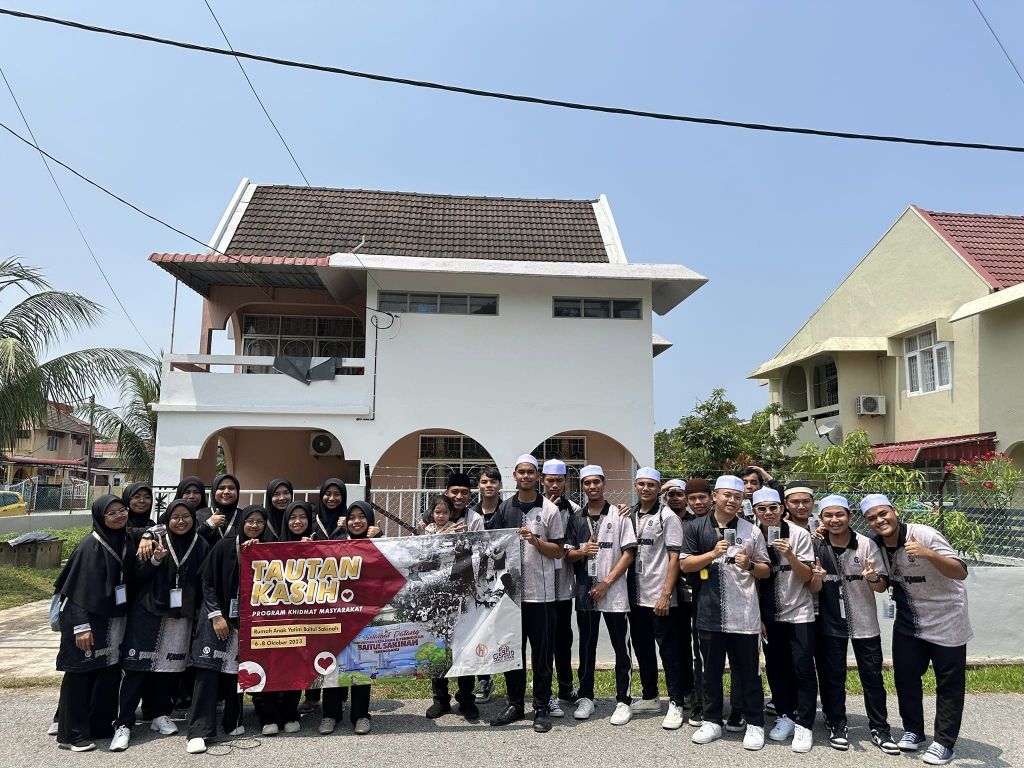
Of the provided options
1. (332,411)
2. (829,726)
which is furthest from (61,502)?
(829,726)

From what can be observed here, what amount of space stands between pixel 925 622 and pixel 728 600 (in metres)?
1.21

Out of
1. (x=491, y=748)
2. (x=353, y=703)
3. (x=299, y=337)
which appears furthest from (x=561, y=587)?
(x=299, y=337)

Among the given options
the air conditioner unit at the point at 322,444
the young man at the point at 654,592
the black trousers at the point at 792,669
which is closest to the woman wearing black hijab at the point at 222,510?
the young man at the point at 654,592

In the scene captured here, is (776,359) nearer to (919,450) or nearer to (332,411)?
(919,450)

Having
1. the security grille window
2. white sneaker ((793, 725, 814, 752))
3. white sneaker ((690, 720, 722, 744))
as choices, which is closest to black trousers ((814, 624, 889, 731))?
white sneaker ((793, 725, 814, 752))

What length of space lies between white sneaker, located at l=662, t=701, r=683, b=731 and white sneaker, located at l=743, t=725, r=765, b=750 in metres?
0.48

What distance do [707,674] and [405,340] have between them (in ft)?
24.5

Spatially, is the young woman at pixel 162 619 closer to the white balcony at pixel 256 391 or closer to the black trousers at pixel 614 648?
the black trousers at pixel 614 648

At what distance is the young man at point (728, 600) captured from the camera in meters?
4.71

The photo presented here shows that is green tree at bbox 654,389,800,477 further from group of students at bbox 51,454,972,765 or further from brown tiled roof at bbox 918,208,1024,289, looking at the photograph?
group of students at bbox 51,454,972,765

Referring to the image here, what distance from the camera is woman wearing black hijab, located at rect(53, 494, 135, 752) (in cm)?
463

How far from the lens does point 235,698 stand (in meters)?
4.92

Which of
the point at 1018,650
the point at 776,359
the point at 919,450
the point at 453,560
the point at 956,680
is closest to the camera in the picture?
the point at 956,680

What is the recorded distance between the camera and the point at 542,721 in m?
4.95
